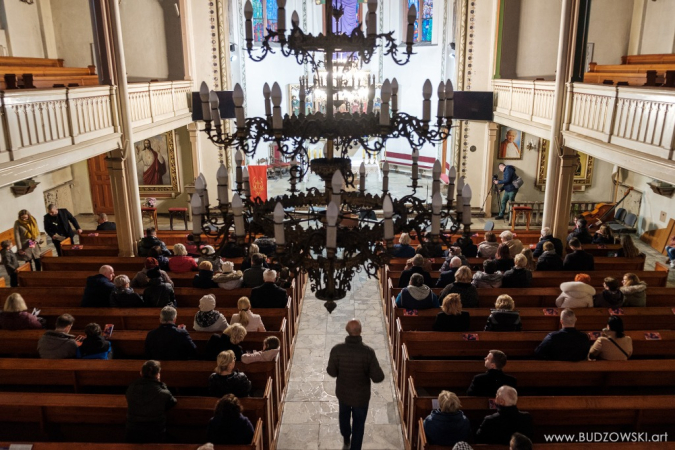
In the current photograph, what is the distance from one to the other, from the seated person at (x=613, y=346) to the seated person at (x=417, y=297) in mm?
1949

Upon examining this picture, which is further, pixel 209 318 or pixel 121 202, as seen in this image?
pixel 121 202

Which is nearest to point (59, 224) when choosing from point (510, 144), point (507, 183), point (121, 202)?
point (121, 202)

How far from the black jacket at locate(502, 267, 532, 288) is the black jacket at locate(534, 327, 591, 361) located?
6.43 ft

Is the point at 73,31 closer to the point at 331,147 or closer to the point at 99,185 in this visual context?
the point at 99,185

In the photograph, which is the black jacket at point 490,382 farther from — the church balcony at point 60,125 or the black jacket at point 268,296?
the church balcony at point 60,125

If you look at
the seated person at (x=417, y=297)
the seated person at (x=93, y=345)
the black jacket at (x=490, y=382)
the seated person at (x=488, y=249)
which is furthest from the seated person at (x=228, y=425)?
the seated person at (x=488, y=249)

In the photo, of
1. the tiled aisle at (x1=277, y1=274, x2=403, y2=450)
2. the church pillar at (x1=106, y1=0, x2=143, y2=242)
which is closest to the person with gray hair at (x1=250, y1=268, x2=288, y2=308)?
the tiled aisle at (x1=277, y1=274, x2=403, y2=450)

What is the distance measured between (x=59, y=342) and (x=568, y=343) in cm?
545

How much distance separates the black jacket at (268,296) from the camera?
22.7ft

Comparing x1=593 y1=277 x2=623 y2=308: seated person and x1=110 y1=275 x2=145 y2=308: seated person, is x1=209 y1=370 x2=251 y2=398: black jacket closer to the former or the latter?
x1=110 y1=275 x2=145 y2=308: seated person

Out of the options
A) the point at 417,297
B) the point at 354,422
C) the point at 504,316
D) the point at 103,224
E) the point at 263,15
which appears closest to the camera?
the point at 354,422

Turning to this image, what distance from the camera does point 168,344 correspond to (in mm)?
5535

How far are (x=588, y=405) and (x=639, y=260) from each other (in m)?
4.87

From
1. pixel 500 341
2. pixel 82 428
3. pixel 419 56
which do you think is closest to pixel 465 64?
pixel 419 56
